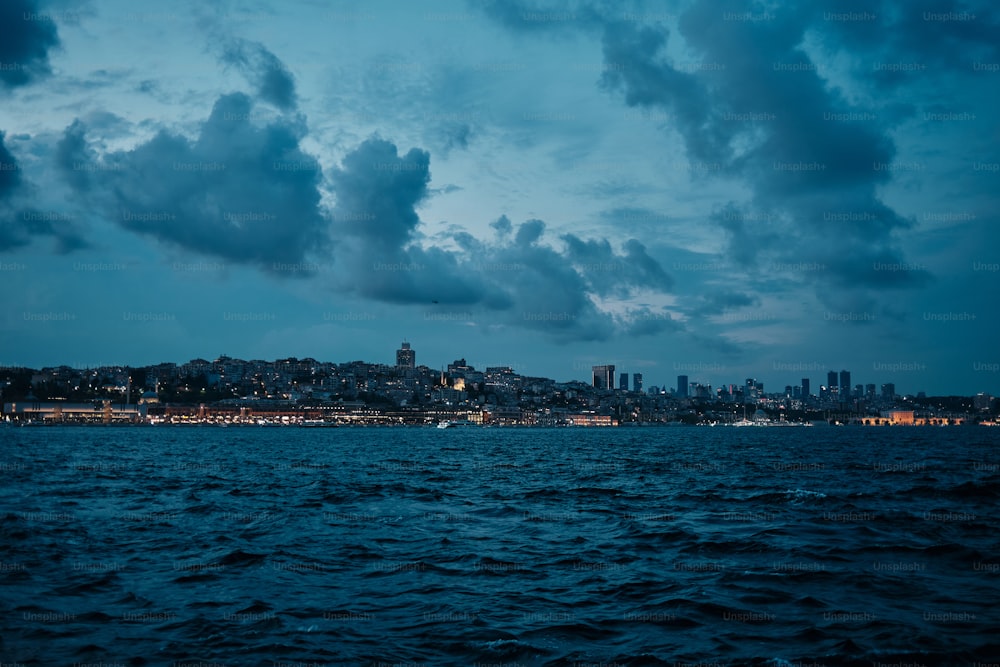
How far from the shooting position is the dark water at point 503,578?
10.3 m

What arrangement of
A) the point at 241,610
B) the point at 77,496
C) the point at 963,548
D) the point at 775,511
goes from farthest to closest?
the point at 77,496
the point at 775,511
the point at 963,548
the point at 241,610

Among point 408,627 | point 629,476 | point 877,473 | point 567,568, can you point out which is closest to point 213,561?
point 408,627

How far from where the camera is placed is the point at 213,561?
53.5 ft

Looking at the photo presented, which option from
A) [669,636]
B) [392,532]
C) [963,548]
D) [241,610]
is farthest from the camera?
[392,532]

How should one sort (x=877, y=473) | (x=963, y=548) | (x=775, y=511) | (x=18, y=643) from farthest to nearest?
(x=877, y=473)
(x=775, y=511)
(x=963, y=548)
(x=18, y=643)

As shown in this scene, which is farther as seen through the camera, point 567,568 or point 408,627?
point 567,568

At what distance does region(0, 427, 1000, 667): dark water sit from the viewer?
33.9 ft

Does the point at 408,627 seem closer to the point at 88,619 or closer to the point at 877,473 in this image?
the point at 88,619

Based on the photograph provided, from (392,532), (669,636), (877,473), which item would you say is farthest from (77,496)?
(877,473)

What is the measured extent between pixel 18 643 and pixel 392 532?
442 inches

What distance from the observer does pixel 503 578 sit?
48.7 feet

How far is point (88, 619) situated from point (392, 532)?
984 cm

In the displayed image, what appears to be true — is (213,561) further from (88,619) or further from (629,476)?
(629,476)

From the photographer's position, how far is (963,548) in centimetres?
1739
